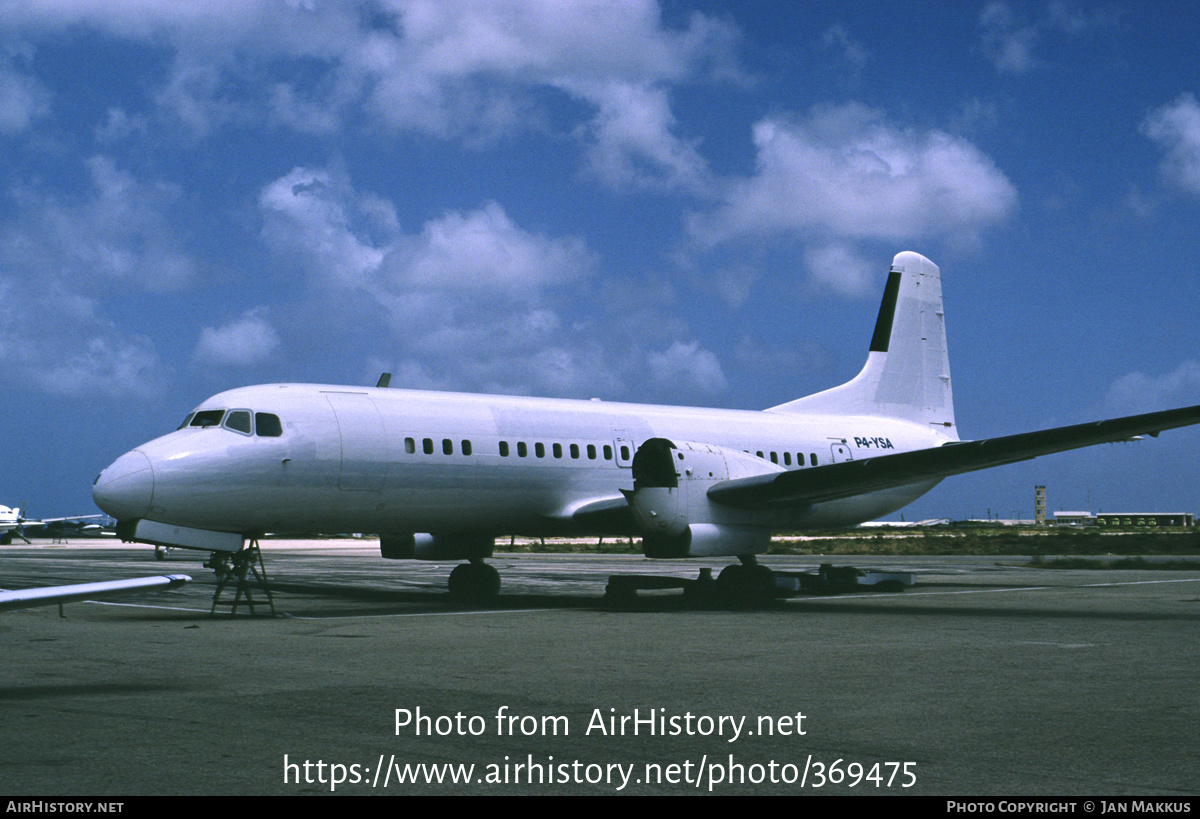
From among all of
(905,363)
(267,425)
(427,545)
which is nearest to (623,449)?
(427,545)

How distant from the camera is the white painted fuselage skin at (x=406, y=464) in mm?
15742

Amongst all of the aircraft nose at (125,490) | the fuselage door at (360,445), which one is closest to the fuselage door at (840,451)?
the fuselage door at (360,445)

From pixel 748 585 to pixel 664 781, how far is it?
45.7ft

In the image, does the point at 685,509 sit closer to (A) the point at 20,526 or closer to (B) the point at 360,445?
(B) the point at 360,445

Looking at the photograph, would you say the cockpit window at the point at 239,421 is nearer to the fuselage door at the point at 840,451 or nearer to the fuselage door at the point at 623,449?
the fuselage door at the point at 623,449

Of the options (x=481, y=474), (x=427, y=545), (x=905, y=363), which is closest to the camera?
(x=481, y=474)

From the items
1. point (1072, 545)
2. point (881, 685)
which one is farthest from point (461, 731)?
point (1072, 545)

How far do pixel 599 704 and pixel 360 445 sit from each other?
10.2m

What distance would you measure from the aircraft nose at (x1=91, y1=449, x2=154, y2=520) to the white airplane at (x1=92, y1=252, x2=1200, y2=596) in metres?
0.02

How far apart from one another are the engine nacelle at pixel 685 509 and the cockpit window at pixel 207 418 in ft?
21.0

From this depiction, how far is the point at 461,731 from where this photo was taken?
22.3 ft

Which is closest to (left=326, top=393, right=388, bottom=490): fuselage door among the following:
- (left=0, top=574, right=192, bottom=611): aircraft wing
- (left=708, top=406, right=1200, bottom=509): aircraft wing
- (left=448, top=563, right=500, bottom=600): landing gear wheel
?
(left=448, top=563, right=500, bottom=600): landing gear wheel

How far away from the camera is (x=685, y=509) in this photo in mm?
17781
